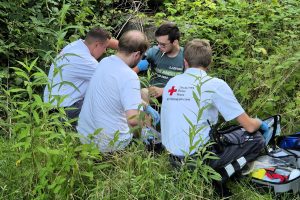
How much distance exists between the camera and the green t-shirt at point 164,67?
17.1 feet

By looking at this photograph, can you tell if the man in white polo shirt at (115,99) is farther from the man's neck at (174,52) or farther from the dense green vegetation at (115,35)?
the man's neck at (174,52)

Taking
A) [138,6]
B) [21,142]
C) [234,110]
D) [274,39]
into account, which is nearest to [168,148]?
[234,110]

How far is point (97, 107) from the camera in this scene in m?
3.78

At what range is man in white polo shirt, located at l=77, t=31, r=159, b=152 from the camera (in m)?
3.67

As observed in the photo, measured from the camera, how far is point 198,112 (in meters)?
3.39

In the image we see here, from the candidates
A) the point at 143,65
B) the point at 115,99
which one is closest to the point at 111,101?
the point at 115,99

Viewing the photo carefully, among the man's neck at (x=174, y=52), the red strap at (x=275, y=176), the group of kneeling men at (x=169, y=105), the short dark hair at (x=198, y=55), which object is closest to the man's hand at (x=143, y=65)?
the man's neck at (x=174, y=52)

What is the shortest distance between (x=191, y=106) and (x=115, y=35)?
3814 mm

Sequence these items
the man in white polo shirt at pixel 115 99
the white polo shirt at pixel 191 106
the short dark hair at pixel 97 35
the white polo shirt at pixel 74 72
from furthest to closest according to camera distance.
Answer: the short dark hair at pixel 97 35 → the white polo shirt at pixel 74 72 → the man in white polo shirt at pixel 115 99 → the white polo shirt at pixel 191 106

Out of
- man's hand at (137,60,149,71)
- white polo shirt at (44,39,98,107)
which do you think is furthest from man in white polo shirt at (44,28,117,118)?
man's hand at (137,60,149,71)

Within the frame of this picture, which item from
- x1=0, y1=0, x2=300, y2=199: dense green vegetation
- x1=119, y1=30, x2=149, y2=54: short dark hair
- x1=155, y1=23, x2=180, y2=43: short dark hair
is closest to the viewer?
x1=0, y1=0, x2=300, y2=199: dense green vegetation

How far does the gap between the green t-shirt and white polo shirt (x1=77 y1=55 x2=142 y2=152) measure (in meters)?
1.41

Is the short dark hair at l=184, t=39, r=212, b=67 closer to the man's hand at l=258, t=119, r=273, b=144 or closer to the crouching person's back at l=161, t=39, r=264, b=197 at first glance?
the crouching person's back at l=161, t=39, r=264, b=197

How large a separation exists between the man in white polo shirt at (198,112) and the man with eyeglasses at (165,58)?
4.77 feet
